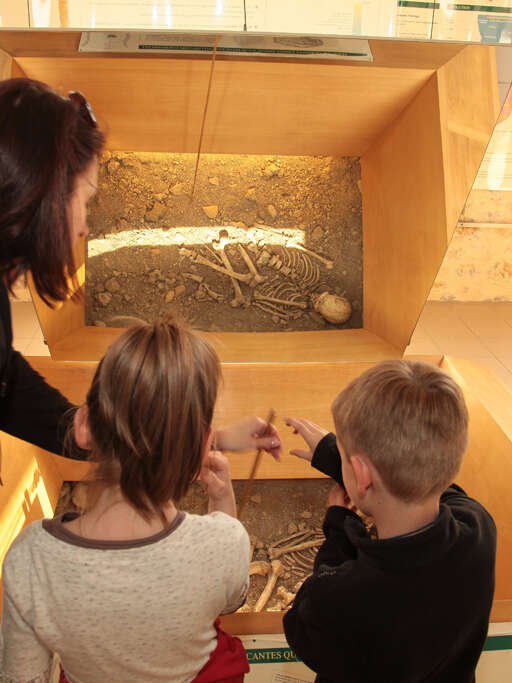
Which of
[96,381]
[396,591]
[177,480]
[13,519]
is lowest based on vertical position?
[13,519]

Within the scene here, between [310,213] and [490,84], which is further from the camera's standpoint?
[310,213]

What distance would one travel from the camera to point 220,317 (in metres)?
2.33

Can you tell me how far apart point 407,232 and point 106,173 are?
1.18m

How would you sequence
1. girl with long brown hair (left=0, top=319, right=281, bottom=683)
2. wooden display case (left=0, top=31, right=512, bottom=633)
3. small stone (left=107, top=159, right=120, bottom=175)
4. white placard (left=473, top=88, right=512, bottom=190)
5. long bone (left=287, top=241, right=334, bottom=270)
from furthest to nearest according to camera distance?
white placard (left=473, top=88, right=512, bottom=190), long bone (left=287, top=241, right=334, bottom=270), small stone (left=107, top=159, right=120, bottom=175), wooden display case (left=0, top=31, right=512, bottom=633), girl with long brown hair (left=0, top=319, right=281, bottom=683)

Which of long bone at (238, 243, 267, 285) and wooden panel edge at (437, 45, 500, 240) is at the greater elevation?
wooden panel edge at (437, 45, 500, 240)

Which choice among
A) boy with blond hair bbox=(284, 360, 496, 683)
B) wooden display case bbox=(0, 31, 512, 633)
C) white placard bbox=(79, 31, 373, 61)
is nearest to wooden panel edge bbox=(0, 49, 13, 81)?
Result: wooden display case bbox=(0, 31, 512, 633)

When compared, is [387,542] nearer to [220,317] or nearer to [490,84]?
[490,84]

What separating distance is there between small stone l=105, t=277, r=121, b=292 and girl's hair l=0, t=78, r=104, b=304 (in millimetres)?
1355

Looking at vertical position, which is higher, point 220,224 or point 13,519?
point 220,224

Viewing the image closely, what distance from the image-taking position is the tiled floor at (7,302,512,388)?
2.68 meters

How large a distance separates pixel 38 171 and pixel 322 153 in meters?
1.70

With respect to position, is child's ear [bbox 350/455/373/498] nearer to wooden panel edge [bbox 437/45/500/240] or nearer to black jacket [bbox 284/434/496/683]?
black jacket [bbox 284/434/496/683]

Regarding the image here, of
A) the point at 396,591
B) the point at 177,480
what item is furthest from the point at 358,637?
the point at 177,480

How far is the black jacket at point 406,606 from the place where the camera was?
86 cm
